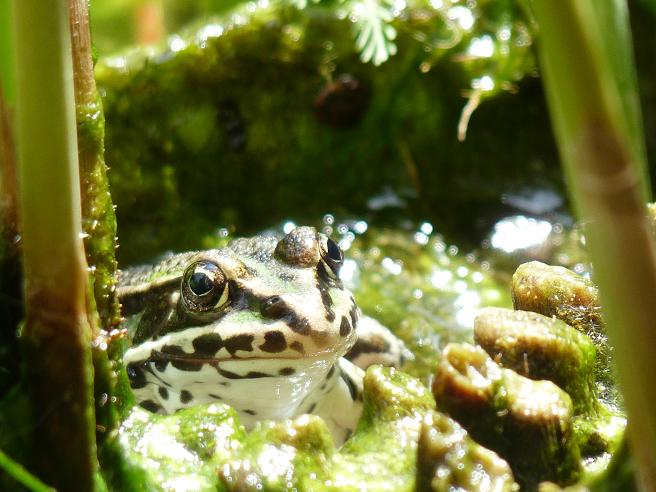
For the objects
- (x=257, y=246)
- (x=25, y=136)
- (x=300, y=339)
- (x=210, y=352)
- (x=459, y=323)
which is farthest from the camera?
(x=459, y=323)

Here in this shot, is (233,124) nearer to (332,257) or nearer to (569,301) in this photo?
(332,257)

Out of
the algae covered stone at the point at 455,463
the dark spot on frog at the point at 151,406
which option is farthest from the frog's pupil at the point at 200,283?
the algae covered stone at the point at 455,463

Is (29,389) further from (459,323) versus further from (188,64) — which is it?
(188,64)

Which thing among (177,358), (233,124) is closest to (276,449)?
Answer: (177,358)

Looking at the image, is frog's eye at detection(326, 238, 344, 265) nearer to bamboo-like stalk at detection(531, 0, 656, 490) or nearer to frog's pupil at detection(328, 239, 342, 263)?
frog's pupil at detection(328, 239, 342, 263)

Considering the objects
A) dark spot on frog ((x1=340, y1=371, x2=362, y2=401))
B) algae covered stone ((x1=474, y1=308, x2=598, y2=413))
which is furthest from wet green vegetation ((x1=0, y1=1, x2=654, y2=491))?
algae covered stone ((x1=474, y1=308, x2=598, y2=413))

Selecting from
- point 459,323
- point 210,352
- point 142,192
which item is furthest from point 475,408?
point 142,192
